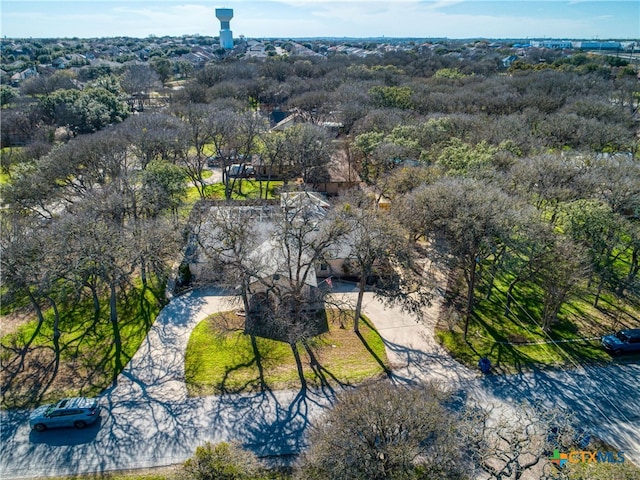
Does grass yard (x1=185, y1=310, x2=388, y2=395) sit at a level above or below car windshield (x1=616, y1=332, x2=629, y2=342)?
below

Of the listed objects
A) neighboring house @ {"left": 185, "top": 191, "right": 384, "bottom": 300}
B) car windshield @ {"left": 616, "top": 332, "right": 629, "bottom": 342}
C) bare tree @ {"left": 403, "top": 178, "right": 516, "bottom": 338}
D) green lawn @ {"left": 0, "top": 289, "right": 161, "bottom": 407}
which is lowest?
green lawn @ {"left": 0, "top": 289, "right": 161, "bottom": 407}

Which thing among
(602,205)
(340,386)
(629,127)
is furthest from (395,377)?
(629,127)

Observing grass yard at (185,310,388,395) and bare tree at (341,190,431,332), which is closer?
grass yard at (185,310,388,395)

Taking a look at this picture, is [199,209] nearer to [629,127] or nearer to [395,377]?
[395,377]

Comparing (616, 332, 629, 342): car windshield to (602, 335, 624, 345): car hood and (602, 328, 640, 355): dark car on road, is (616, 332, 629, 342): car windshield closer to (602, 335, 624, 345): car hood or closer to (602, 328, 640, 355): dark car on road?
(602, 328, 640, 355): dark car on road

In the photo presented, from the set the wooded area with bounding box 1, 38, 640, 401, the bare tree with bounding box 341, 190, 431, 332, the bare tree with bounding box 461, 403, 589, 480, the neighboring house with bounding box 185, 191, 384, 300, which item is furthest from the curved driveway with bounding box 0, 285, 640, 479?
the neighboring house with bounding box 185, 191, 384, 300
